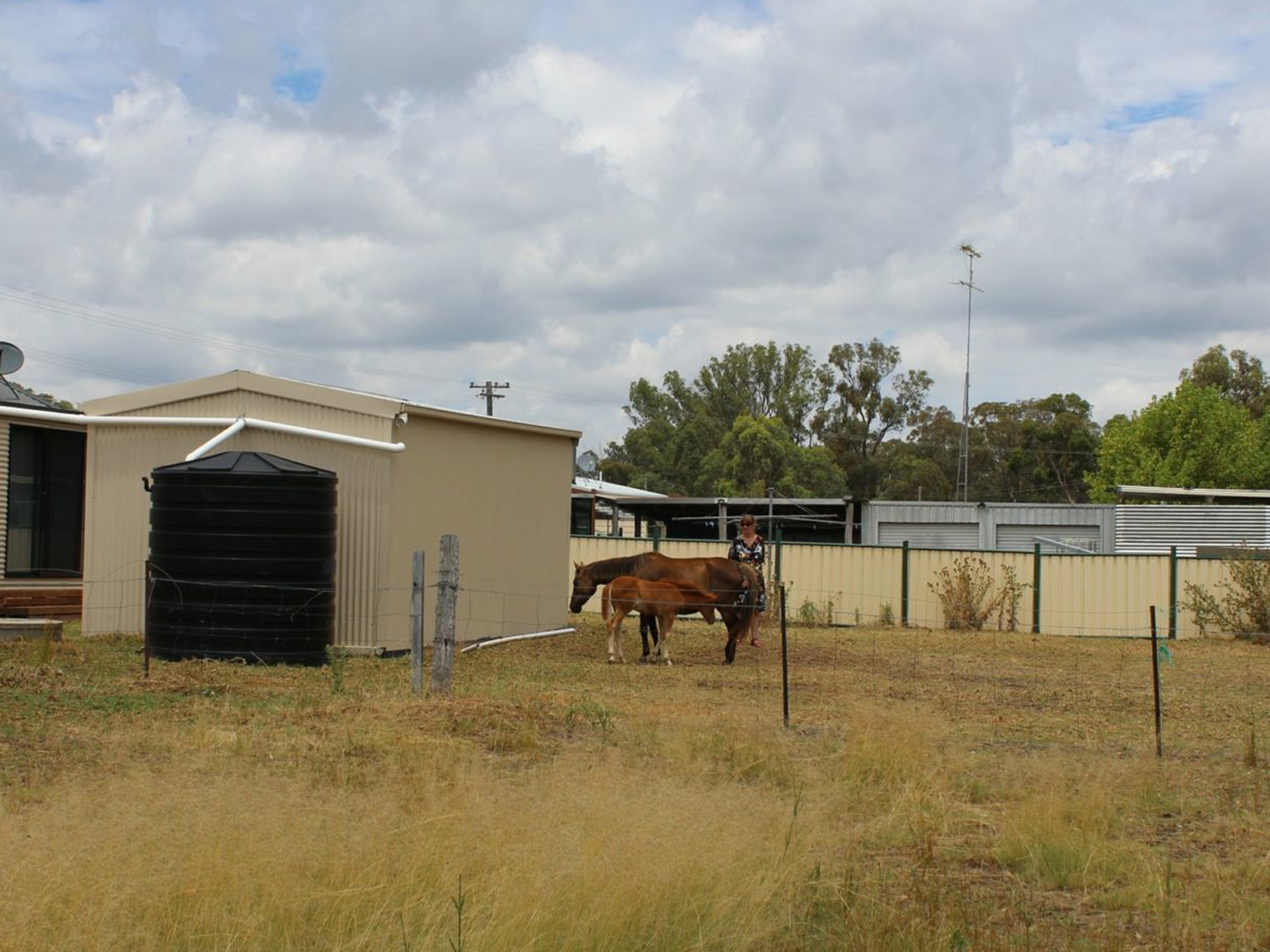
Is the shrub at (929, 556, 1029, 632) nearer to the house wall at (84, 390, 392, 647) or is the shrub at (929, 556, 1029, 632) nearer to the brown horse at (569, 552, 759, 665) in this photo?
the brown horse at (569, 552, 759, 665)

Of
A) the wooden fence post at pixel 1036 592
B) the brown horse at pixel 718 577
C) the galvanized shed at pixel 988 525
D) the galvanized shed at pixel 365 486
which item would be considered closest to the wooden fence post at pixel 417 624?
the galvanized shed at pixel 365 486

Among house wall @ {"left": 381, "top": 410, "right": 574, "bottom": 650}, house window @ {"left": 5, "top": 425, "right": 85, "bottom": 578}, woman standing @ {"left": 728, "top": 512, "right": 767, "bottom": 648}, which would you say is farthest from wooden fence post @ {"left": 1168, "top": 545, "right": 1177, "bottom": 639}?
house window @ {"left": 5, "top": 425, "right": 85, "bottom": 578}

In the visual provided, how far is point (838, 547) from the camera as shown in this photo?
24609 mm

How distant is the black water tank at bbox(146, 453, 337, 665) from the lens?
13555 millimetres

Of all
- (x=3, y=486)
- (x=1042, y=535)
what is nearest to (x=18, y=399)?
(x=3, y=486)

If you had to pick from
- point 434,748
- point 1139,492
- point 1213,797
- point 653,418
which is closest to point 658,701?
point 434,748

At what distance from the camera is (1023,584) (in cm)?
2328

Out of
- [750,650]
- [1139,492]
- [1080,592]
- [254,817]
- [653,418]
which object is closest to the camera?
[254,817]

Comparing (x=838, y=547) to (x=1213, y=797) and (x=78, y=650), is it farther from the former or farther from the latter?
(x=1213, y=797)

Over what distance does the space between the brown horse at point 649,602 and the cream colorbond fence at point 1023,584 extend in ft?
28.0

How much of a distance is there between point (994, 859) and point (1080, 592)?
682 inches

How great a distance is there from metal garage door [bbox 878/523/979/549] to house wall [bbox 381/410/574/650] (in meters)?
20.9

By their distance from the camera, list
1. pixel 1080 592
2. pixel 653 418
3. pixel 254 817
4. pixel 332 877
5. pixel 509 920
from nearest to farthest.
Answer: pixel 509 920 → pixel 332 877 → pixel 254 817 → pixel 1080 592 → pixel 653 418

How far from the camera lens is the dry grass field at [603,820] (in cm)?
526
